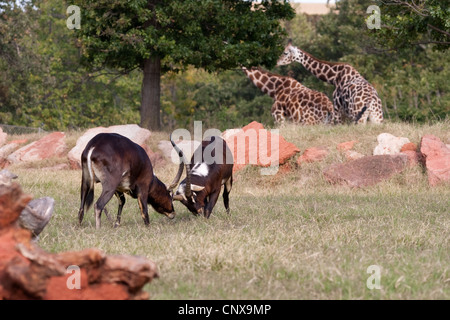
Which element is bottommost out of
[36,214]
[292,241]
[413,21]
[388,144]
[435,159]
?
[292,241]

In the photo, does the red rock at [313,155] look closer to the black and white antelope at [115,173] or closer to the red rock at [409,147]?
the red rock at [409,147]

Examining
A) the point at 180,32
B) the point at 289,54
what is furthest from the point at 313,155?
the point at 289,54

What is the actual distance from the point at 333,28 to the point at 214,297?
24961mm

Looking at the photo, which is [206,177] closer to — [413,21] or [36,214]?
[36,214]

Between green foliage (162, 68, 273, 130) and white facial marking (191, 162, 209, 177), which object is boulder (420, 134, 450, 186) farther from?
green foliage (162, 68, 273, 130)

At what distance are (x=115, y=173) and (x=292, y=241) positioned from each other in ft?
8.06

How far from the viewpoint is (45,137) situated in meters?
17.6

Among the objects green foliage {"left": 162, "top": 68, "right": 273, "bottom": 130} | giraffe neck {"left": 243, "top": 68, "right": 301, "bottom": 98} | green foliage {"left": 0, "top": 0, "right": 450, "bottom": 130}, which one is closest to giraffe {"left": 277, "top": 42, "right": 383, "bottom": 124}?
giraffe neck {"left": 243, "top": 68, "right": 301, "bottom": 98}

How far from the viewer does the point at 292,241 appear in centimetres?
639

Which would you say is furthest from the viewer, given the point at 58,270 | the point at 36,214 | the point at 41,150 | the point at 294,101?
the point at 294,101

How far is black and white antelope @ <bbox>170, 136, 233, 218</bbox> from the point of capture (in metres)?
8.28
